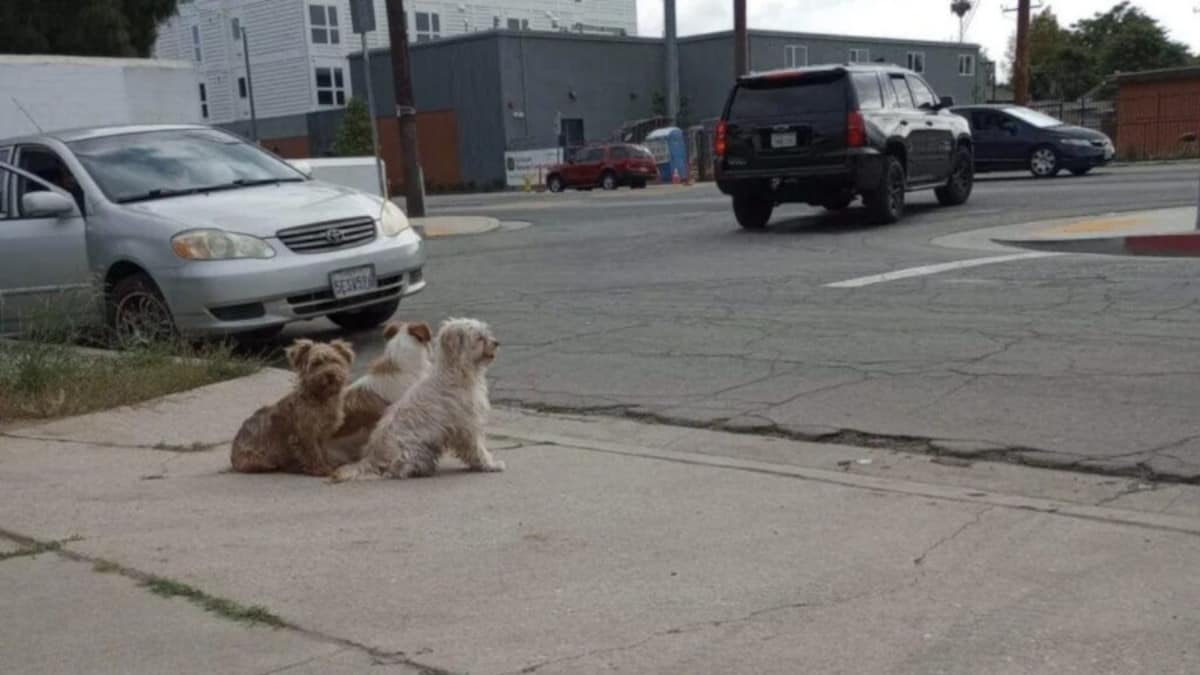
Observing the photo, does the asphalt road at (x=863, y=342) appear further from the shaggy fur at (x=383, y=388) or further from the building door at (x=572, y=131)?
the building door at (x=572, y=131)

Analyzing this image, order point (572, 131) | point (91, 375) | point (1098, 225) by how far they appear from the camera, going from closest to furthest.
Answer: point (91, 375), point (1098, 225), point (572, 131)

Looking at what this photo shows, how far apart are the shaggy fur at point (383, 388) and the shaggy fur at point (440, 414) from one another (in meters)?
0.28

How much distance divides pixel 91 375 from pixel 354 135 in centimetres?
4079

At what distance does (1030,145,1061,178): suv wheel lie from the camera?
2448 centimetres

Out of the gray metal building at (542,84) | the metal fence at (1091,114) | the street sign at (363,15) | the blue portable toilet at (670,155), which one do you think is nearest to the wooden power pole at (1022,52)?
the metal fence at (1091,114)

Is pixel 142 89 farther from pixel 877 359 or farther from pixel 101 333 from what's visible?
pixel 877 359

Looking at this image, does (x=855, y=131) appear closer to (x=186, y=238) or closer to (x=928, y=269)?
(x=928, y=269)

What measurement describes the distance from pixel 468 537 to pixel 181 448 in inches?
98.6

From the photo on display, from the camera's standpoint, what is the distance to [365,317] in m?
9.80

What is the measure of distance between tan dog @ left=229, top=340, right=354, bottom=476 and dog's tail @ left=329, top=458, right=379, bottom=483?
0.44ft

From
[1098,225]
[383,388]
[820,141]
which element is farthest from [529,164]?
[383,388]

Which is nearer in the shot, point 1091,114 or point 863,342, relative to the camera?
point 863,342

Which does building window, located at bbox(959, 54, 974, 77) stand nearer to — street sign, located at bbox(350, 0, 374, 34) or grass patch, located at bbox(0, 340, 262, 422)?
street sign, located at bbox(350, 0, 374, 34)

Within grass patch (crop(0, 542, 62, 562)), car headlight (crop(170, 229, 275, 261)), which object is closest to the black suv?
car headlight (crop(170, 229, 275, 261))
